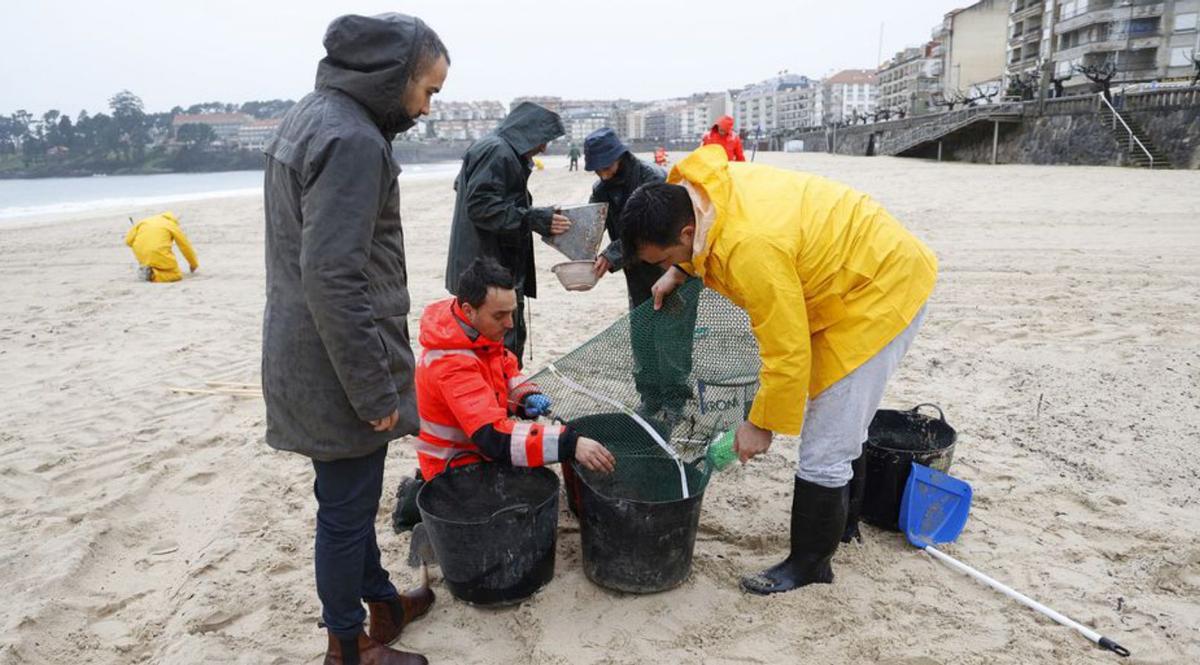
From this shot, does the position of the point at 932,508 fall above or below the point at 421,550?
above

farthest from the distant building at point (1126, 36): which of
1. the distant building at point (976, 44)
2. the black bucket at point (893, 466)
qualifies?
the black bucket at point (893, 466)

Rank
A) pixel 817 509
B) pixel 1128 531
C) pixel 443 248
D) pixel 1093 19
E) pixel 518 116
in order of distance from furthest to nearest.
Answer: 1. pixel 1093 19
2. pixel 443 248
3. pixel 518 116
4. pixel 1128 531
5. pixel 817 509

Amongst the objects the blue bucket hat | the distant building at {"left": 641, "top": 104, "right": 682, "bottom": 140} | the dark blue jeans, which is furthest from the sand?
the distant building at {"left": 641, "top": 104, "right": 682, "bottom": 140}

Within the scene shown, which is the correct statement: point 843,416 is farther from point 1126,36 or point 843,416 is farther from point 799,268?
point 1126,36

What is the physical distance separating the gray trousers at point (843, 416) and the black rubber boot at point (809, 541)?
64mm

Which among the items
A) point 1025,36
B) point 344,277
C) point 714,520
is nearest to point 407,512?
point 714,520

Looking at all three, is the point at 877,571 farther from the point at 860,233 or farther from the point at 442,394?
the point at 442,394

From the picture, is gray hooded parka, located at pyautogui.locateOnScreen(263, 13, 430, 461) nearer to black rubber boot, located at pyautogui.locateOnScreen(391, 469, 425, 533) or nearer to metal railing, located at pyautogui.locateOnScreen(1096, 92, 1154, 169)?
black rubber boot, located at pyautogui.locateOnScreen(391, 469, 425, 533)

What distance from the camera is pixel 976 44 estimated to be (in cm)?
7225

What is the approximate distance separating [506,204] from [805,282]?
198cm

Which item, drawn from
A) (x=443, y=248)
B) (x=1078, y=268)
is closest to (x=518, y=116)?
(x=1078, y=268)

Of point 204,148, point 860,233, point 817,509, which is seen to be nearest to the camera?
point 860,233

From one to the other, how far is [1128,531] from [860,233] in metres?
1.99

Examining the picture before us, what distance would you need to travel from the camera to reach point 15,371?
19.7 feet
